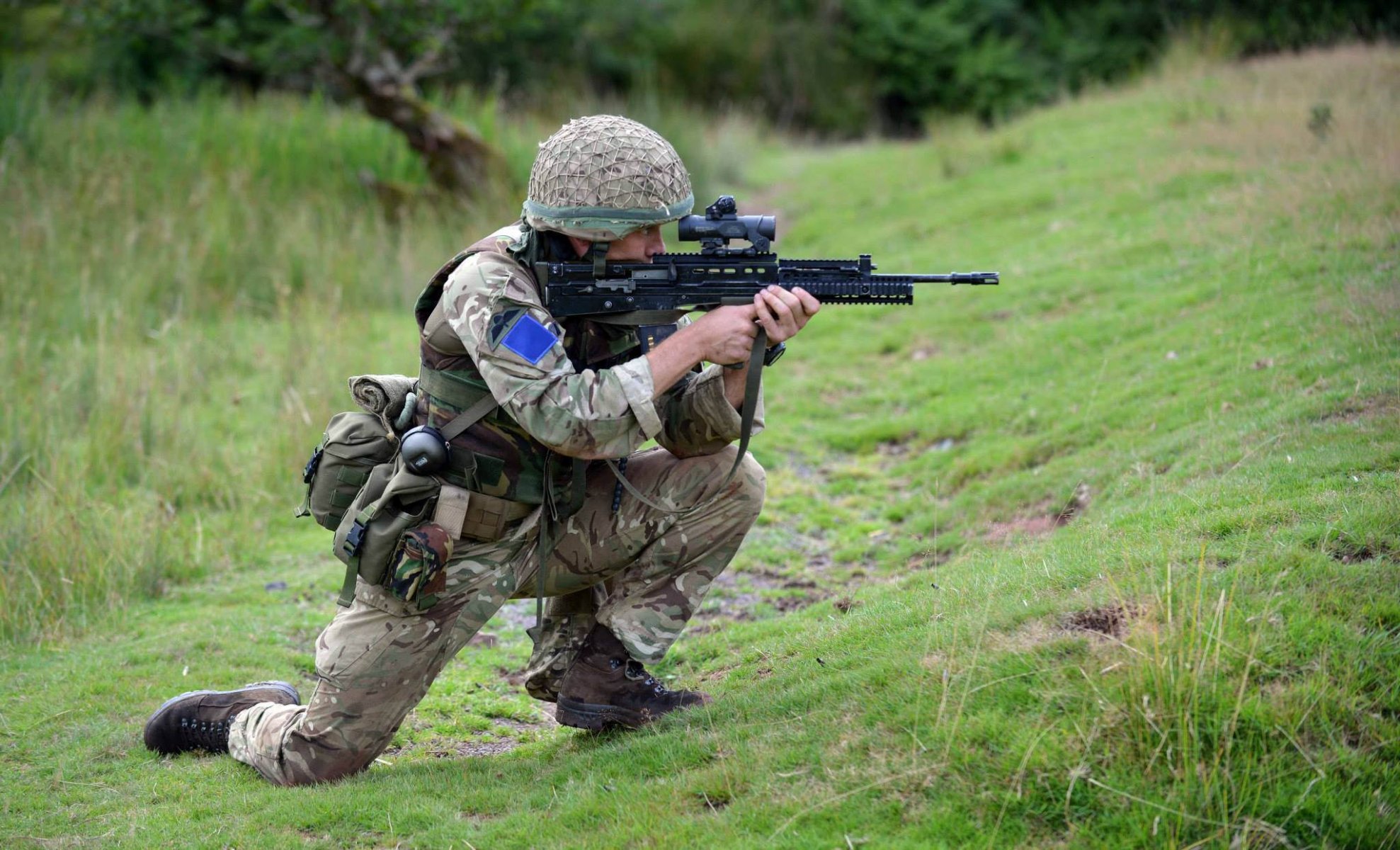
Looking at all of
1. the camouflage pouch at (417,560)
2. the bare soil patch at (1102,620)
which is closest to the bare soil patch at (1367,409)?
the bare soil patch at (1102,620)

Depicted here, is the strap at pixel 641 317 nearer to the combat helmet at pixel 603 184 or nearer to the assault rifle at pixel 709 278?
the assault rifle at pixel 709 278

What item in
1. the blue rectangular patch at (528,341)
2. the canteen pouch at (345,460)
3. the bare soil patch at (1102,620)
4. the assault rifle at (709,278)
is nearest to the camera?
the bare soil patch at (1102,620)

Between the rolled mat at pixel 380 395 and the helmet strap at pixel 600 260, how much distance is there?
33.6 inches

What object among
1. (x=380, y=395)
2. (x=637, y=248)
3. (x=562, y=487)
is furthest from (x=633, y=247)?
(x=380, y=395)

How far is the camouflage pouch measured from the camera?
13.4ft

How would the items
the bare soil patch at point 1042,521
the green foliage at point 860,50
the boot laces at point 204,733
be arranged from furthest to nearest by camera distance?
the green foliage at point 860,50, the bare soil patch at point 1042,521, the boot laces at point 204,733

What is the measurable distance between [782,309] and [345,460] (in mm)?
1645

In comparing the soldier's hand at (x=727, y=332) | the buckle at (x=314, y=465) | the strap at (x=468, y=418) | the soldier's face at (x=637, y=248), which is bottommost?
the buckle at (x=314, y=465)

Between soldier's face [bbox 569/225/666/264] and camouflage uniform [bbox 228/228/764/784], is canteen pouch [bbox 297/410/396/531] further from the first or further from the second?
soldier's face [bbox 569/225/666/264]

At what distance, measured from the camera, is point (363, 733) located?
435cm

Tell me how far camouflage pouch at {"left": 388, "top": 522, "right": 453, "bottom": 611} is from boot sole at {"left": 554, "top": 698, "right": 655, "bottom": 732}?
0.74 metres

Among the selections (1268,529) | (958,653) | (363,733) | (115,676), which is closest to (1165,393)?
(1268,529)

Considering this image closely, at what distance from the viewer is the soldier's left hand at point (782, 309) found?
4125 mm

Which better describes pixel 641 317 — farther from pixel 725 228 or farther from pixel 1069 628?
pixel 1069 628
